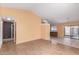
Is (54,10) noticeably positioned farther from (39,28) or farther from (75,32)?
(75,32)

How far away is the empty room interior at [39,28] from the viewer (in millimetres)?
2656

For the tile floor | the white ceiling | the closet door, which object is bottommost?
the tile floor

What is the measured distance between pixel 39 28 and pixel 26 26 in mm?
303

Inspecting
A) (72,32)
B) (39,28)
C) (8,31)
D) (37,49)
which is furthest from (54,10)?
(8,31)

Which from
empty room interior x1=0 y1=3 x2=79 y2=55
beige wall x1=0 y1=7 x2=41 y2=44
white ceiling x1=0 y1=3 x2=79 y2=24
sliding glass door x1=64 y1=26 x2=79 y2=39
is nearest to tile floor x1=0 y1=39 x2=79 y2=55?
empty room interior x1=0 y1=3 x2=79 y2=55

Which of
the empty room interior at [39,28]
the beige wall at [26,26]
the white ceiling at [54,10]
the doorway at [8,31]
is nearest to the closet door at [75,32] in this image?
the empty room interior at [39,28]

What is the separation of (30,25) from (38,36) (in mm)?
315

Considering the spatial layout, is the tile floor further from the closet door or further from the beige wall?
the closet door

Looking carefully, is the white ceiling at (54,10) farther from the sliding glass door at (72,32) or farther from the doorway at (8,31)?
the doorway at (8,31)

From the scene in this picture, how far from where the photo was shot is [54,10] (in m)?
2.76

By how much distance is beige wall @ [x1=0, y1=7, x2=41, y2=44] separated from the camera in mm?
2811

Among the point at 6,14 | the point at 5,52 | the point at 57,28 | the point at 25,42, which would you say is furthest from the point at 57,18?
the point at 5,52

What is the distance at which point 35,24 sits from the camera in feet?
9.50
